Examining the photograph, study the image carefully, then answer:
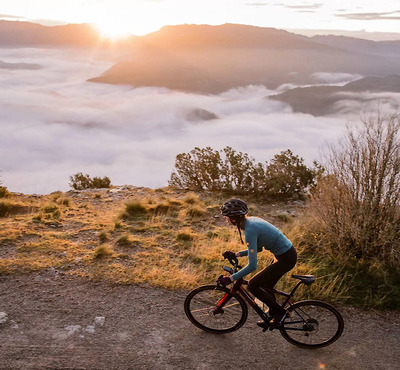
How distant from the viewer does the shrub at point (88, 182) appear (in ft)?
67.4

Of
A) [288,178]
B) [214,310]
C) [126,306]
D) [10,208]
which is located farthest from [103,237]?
[288,178]

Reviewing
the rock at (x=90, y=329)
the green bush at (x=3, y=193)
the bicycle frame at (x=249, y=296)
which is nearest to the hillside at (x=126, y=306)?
the rock at (x=90, y=329)

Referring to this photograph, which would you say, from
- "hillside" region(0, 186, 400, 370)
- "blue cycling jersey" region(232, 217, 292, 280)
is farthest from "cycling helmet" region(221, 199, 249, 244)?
"hillside" region(0, 186, 400, 370)

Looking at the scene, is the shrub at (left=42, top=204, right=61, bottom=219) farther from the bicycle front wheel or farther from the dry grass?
the bicycle front wheel

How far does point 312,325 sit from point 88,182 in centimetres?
1809

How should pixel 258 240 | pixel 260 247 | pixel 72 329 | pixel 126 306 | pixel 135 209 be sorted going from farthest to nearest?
pixel 135 209
pixel 126 306
pixel 72 329
pixel 260 247
pixel 258 240

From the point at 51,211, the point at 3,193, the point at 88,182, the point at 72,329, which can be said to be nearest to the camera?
the point at 72,329

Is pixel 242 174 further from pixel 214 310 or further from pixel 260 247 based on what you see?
pixel 260 247

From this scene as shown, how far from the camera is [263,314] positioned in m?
5.01

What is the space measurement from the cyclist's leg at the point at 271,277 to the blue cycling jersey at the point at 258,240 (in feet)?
0.33

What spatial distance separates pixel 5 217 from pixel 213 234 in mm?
6489

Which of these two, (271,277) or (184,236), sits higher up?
(271,277)

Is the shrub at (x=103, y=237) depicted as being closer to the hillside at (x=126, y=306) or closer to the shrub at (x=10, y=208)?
the hillside at (x=126, y=306)

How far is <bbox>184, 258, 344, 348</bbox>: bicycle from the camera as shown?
4.86m
